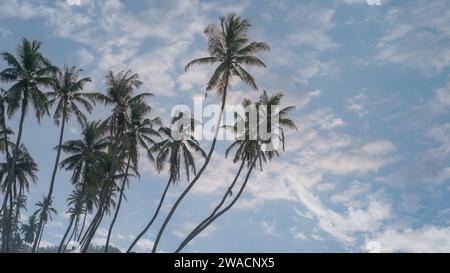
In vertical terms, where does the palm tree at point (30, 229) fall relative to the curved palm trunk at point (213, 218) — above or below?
above

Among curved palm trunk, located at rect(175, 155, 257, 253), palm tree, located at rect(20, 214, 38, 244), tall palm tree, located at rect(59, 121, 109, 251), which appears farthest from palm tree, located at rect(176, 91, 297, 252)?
palm tree, located at rect(20, 214, 38, 244)

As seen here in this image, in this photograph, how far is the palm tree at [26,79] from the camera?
34125 mm

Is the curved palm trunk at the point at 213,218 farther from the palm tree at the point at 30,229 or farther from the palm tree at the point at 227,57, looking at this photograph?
the palm tree at the point at 30,229

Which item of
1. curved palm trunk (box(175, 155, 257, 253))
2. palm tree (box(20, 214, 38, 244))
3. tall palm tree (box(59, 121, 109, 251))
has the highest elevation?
palm tree (box(20, 214, 38, 244))

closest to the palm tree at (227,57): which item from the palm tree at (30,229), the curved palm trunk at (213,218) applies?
the curved palm trunk at (213,218)

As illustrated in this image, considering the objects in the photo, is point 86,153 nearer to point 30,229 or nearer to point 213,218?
point 213,218

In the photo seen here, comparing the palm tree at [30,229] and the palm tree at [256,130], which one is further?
the palm tree at [30,229]

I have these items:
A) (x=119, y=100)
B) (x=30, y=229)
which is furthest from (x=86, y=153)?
(x=30, y=229)

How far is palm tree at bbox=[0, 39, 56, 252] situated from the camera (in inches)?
1344

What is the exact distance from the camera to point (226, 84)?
34188mm

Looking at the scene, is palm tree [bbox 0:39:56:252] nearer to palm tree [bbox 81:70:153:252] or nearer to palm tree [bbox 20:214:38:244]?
palm tree [bbox 81:70:153:252]
